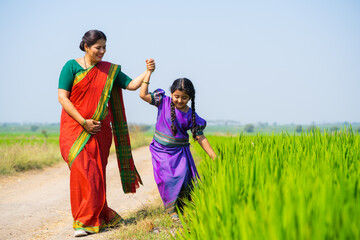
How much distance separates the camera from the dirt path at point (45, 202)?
4086 mm

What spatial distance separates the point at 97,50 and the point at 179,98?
967 millimetres

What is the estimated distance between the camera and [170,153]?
3.92 meters

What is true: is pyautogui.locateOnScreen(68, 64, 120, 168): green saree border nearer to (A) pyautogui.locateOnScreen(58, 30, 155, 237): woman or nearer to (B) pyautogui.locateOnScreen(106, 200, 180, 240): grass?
(A) pyautogui.locateOnScreen(58, 30, 155, 237): woman

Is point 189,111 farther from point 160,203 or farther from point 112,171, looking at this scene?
point 112,171

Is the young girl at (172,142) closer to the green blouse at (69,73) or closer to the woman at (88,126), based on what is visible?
Result: the woman at (88,126)

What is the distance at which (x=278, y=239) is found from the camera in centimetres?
145

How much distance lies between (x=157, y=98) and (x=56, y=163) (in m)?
7.31

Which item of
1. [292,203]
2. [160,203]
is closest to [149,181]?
[160,203]

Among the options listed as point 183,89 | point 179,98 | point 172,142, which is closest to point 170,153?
point 172,142

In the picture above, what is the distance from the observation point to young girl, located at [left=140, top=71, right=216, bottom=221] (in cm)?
384

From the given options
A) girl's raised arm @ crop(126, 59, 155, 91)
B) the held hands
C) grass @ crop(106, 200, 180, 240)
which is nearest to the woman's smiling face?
girl's raised arm @ crop(126, 59, 155, 91)

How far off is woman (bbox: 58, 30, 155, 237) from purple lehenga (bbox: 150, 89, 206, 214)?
40 cm

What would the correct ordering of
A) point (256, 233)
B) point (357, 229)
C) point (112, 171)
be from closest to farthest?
1. point (357, 229)
2. point (256, 233)
3. point (112, 171)

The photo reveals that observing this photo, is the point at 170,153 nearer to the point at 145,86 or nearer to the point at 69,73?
the point at 145,86
